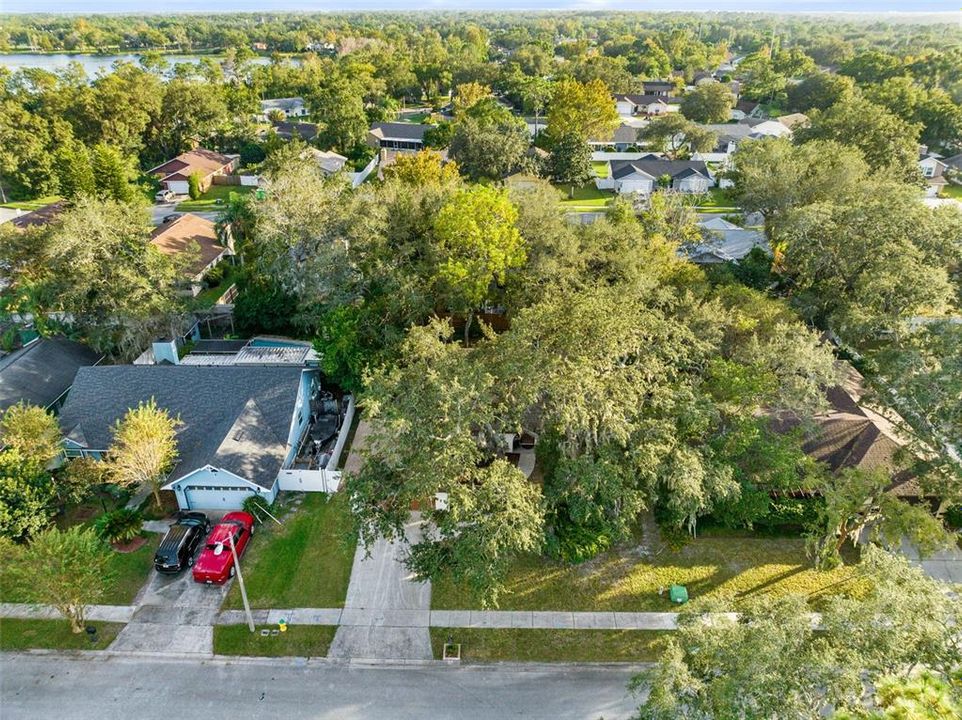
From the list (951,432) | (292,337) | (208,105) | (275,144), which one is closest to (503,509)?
(951,432)

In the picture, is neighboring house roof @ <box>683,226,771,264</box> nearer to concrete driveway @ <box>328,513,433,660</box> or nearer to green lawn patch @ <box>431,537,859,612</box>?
green lawn patch @ <box>431,537,859,612</box>

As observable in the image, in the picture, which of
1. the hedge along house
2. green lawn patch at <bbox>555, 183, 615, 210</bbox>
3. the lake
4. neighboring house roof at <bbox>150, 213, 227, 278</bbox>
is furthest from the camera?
the lake

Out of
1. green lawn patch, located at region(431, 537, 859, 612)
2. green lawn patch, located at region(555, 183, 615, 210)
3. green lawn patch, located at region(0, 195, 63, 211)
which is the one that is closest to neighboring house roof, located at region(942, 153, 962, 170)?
green lawn patch, located at region(555, 183, 615, 210)

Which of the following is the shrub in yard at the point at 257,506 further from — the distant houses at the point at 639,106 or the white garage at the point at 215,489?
the distant houses at the point at 639,106

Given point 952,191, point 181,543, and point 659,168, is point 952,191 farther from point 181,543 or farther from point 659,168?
point 181,543

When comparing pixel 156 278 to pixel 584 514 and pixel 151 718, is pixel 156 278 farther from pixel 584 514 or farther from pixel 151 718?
pixel 584 514

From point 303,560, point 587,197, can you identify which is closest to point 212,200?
point 587,197
